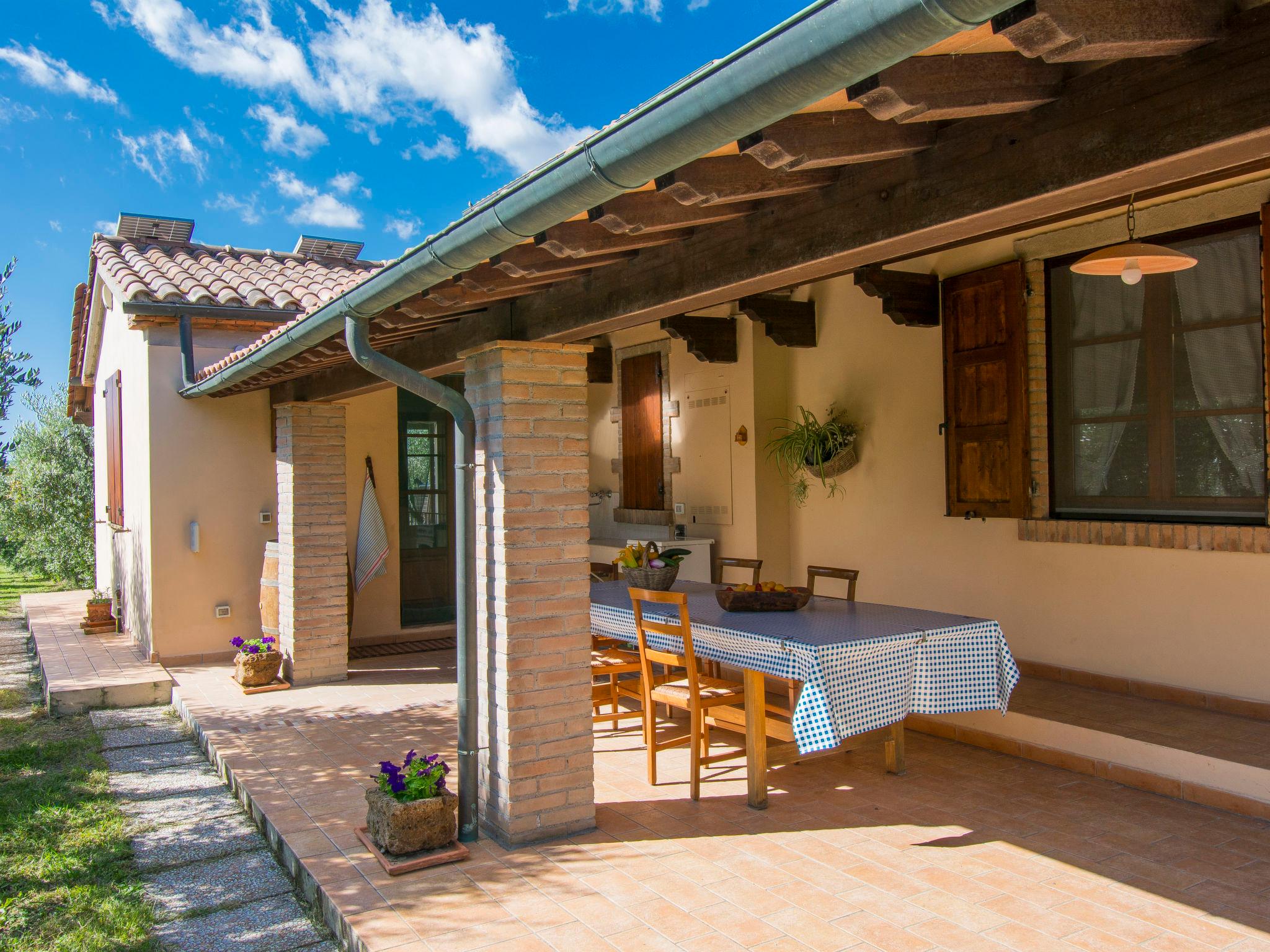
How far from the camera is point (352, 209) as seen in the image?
74.7m

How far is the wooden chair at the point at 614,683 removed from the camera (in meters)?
5.33

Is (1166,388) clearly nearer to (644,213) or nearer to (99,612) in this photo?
(644,213)

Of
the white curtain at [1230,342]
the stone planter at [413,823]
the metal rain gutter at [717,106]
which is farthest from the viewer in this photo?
the white curtain at [1230,342]

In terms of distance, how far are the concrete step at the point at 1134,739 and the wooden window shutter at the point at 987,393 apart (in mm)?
1249

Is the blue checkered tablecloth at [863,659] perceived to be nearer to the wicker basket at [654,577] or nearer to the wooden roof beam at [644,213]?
the wicker basket at [654,577]

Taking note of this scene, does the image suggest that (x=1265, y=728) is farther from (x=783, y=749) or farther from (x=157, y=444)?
(x=157, y=444)

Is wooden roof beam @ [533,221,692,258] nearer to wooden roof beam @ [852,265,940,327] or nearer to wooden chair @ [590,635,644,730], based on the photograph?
wooden chair @ [590,635,644,730]

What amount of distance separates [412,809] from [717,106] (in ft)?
9.97

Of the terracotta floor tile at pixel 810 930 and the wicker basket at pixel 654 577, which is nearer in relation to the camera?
the terracotta floor tile at pixel 810 930

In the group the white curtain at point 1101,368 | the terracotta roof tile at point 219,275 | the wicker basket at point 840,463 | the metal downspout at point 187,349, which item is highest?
the terracotta roof tile at point 219,275

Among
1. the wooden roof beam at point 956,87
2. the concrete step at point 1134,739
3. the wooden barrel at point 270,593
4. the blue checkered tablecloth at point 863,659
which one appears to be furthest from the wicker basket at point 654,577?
the wooden roof beam at point 956,87

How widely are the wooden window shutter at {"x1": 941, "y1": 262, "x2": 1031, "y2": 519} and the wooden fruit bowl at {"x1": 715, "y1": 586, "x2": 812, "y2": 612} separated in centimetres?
186

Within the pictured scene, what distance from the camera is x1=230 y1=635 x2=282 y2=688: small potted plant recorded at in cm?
683

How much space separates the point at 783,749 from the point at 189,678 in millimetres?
5098
